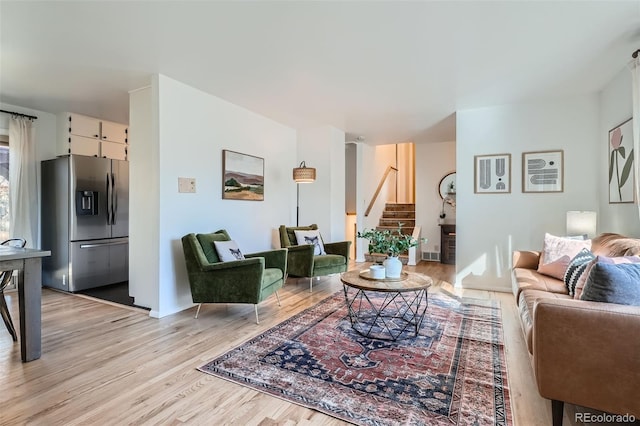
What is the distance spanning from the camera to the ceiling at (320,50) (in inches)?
90.4

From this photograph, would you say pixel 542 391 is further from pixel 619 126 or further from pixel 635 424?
pixel 619 126

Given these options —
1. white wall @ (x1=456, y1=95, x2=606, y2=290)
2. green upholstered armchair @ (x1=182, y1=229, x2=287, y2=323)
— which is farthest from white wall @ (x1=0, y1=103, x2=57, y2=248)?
white wall @ (x1=456, y1=95, x2=606, y2=290)

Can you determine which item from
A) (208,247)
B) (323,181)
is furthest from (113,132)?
(323,181)

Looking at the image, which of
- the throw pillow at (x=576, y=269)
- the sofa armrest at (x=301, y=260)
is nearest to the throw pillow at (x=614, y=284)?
the throw pillow at (x=576, y=269)

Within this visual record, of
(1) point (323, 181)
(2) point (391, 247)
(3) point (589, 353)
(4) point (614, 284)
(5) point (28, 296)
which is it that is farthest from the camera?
(1) point (323, 181)

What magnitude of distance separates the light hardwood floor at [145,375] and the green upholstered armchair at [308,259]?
89 cm

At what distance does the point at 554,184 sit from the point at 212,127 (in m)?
4.45

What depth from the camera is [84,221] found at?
4418 mm

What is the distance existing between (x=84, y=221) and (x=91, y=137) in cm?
133

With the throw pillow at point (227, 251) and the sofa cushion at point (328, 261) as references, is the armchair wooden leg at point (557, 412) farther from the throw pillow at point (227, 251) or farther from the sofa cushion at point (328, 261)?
the sofa cushion at point (328, 261)

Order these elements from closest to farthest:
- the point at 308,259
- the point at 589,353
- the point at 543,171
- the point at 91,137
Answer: the point at 589,353 < the point at 543,171 < the point at 308,259 < the point at 91,137

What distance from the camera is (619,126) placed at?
132 inches

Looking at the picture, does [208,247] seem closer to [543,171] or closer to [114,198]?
[114,198]

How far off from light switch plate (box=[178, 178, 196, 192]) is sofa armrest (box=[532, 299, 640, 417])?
342 centimetres
